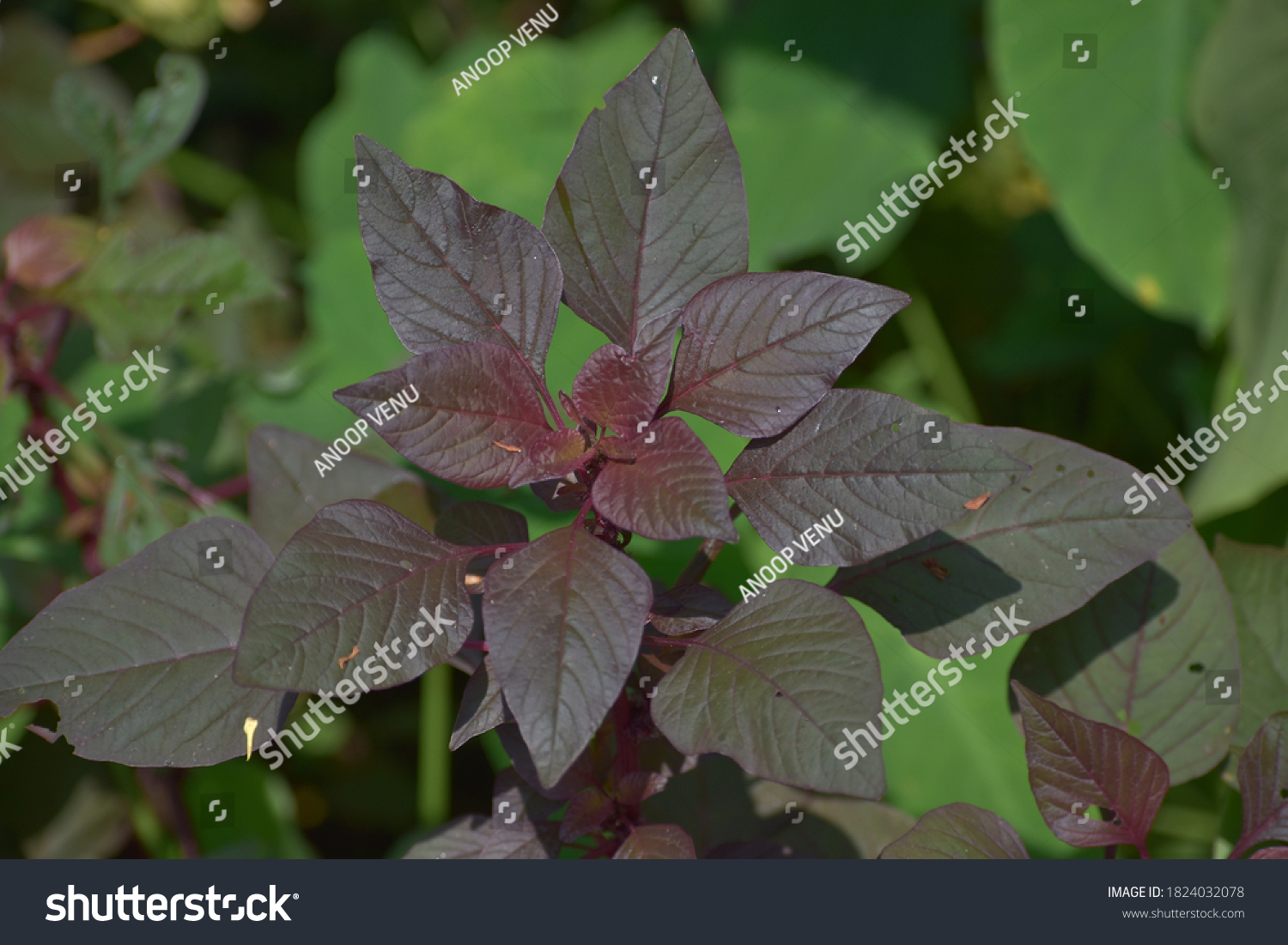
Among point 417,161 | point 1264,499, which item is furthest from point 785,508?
point 417,161

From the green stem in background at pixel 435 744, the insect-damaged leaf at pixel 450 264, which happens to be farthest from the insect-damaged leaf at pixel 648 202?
the green stem in background at pixel 435 744

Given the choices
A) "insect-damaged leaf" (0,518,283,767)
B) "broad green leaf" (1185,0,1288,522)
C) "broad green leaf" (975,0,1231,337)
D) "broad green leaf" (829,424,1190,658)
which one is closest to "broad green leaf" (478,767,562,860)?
→ "insect-damaged leaf" (0,518,283,767)

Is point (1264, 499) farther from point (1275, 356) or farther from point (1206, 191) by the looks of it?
point (1206, 191)

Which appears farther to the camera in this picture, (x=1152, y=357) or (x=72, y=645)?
(x=1152, y=357)

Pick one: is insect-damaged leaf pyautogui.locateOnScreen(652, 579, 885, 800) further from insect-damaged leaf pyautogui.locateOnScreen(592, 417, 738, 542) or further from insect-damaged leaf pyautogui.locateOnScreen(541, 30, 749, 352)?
insect-damaged leaf pyautogui.locateOnScreen(541, 30, 749, 352)

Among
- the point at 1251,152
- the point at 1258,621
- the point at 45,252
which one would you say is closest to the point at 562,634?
the point at 1258,621

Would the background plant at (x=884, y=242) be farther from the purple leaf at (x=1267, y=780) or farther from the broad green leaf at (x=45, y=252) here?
the purple leaf at (x=1267, y=780)
